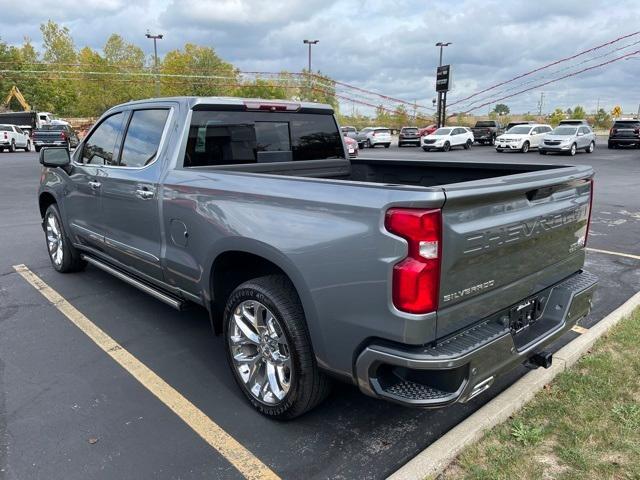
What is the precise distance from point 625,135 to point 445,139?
464 inches

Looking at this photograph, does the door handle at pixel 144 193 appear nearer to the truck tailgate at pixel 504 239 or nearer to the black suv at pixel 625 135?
the truck tailgate at pixel 504 239

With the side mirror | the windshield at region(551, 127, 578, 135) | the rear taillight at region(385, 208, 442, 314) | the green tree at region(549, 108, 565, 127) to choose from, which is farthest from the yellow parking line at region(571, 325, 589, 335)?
the green tree at region(549, 108, 565, 127)

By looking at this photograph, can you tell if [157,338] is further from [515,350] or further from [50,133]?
[50,133]

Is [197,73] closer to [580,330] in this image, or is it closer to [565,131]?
[565,131]

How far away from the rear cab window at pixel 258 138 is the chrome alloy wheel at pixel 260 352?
1.25 metres

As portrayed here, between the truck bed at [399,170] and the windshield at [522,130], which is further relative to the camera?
the windshield at [522,130]

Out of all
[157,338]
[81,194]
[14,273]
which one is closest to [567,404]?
[157,338]

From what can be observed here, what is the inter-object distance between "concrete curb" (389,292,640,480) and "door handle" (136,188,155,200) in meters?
2.48

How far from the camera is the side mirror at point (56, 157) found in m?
4.89

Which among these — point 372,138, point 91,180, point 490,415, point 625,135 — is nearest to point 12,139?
point 372,138

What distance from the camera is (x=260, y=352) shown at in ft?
9.98

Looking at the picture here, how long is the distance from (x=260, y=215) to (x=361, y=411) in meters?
1.36

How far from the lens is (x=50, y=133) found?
3241cm

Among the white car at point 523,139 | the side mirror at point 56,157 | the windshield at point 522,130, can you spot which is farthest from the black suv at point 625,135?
the side mirror at point 56,157
